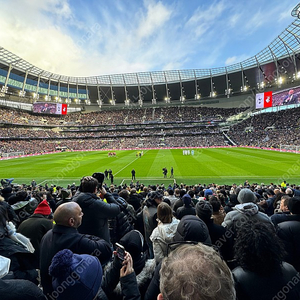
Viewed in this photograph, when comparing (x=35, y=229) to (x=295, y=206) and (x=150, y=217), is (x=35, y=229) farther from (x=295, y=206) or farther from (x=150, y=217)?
(x=295, y=206)

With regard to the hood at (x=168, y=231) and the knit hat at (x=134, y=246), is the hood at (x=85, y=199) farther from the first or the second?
the knit hat at (x=134, y=246)

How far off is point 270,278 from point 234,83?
92.4 meters

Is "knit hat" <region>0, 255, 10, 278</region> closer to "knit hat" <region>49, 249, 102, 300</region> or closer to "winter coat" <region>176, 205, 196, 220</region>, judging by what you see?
"knit hat" <region>49, 249, 102, 300</region>

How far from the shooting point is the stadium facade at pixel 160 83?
62969 millimetres

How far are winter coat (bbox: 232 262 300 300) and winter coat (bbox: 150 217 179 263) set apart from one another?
134cm

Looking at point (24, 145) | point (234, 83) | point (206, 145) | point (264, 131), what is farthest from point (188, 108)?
point (24, 145)

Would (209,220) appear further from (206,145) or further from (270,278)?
(206,145)

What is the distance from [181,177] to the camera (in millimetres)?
A: 21891

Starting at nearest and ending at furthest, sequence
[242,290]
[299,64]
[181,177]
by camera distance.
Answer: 1. [242,290]
2. [181,177]
3. [299,64]

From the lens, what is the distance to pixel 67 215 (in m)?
2.63

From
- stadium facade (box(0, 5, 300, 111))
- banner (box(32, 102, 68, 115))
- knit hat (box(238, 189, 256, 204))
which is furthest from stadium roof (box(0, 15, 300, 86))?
knit hat (box(238, 189, 256, 204))

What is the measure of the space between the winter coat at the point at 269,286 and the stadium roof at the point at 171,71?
56594 millimetres

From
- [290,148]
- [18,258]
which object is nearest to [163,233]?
[18,258]

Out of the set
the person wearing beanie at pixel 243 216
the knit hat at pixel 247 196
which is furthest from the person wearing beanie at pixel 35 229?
the knit hat at pixel 247 196
